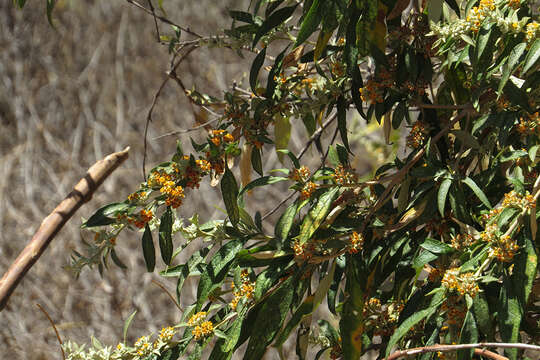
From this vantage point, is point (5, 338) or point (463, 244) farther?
point (5, 338)

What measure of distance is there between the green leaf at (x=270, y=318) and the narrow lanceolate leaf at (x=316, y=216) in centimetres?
5

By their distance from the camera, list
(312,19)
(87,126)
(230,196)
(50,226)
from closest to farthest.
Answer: (312,19) < (230,196) < (50,226) < (87,126)

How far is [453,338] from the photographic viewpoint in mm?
569

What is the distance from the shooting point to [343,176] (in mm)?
A: 610

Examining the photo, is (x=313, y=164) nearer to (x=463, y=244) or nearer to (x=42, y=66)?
(x=42, y=66)

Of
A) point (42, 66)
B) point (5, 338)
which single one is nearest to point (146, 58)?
point (42, 66)

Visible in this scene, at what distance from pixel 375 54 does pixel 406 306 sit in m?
0.26

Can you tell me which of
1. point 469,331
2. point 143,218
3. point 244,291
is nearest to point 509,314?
point 469,331

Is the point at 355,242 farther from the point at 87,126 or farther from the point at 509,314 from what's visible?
the point at 87,126

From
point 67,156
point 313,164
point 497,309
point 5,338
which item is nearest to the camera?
point 497,309

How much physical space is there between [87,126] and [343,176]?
2297 mm

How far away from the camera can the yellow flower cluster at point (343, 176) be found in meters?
0.61

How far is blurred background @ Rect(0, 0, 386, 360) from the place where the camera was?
93.5 inches

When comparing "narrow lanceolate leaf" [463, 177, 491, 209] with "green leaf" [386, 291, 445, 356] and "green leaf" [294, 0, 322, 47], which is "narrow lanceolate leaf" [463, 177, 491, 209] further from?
"green leaf" [294, 0, 322, 47]
